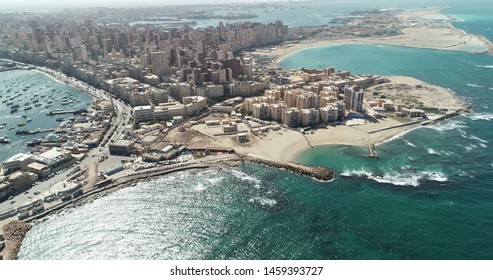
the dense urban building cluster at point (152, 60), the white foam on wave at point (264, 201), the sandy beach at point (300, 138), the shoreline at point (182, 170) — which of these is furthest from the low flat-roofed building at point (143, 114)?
the white foam on wave at point (264, 201)

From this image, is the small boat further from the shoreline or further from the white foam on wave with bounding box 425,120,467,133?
the white foam on wave with bounding box 425,120,467,133

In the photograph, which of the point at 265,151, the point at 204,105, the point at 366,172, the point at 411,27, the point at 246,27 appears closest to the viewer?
the point at 366,172

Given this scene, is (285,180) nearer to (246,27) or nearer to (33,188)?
(33,188)

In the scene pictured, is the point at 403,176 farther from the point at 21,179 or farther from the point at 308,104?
the point at 21,179

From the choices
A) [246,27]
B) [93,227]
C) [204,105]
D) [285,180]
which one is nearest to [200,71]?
[204,105]

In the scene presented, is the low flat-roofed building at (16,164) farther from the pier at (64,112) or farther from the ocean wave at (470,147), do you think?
the ocean wave at (470,147)

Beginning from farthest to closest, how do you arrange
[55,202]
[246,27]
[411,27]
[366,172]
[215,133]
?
[411,27] < [246,27] < [215,133] < [366,172] < [55,202]

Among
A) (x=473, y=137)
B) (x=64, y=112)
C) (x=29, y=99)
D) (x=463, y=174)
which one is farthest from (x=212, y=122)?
(x=29, y=99)
